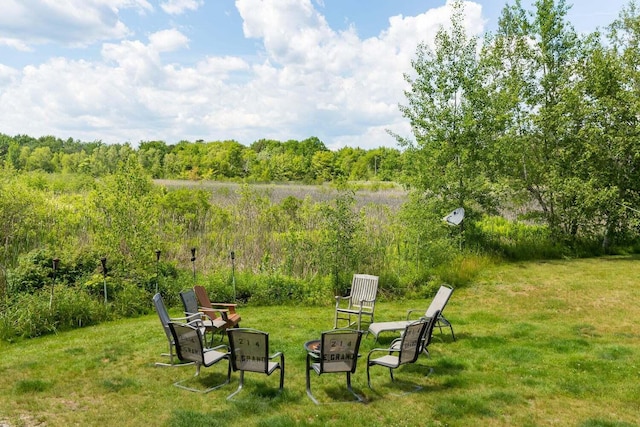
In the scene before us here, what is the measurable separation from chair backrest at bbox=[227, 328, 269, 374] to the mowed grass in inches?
13.2

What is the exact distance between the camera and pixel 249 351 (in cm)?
508

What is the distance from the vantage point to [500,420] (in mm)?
4539

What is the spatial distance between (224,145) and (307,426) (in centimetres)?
5963

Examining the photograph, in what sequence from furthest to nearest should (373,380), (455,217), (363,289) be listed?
(455,217), (363,289), (373,380)

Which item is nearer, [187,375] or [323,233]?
[187,375]

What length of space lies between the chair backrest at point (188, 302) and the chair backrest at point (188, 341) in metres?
1.46

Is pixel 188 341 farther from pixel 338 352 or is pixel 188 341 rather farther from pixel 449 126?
pixel 449 126

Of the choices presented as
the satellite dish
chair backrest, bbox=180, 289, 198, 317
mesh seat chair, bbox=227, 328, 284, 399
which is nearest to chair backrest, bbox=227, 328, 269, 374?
mesh seat chair, bbox=227, 328, 284, 399

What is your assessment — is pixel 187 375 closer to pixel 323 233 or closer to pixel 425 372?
pixel 425 372

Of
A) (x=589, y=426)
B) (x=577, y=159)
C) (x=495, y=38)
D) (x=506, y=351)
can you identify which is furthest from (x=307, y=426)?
(x=495, y=38)

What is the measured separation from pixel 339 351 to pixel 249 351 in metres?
0.97

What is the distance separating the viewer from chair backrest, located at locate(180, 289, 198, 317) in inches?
272

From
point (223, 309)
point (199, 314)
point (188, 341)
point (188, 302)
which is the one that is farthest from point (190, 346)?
point (223, 309)

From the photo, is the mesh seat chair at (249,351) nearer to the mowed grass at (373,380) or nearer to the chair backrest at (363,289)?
the mowed grass at (373,380)
